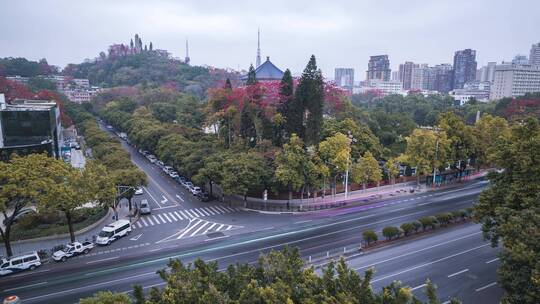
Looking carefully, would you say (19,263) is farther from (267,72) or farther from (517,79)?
(517,79)

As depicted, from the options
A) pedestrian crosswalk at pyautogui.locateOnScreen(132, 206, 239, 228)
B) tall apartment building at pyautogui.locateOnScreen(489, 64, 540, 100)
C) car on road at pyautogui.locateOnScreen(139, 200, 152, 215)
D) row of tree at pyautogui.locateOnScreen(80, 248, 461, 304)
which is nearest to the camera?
row of tree at pyautogui.locateOnScreen(80, 248, 461, 304)

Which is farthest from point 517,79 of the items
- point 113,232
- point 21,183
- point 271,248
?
point 21,183

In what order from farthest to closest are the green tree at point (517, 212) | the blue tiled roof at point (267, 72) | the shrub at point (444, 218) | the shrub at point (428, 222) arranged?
the blue tiled roof at point (267, 72) → the shrub at point (444, 218) → the shrub at point (428, 222) → the green tree at point (517, 212)

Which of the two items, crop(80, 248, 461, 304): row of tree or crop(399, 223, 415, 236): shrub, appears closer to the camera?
crop(80, 248, 461, 304): row of tree

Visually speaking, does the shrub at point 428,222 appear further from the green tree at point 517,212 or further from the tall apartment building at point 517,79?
the tall apartment building at point 517,79

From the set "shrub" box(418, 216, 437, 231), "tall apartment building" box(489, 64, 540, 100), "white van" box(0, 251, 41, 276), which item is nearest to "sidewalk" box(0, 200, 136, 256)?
"white van" box(0, 251, 41, 276)

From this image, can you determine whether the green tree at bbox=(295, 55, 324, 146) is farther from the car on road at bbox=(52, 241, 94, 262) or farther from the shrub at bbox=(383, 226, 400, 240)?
the car on road at bbox=(52, 241, 94, 262)

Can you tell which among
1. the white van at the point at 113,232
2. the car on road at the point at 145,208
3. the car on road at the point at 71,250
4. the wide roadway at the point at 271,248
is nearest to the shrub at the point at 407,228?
the wide roadway at the point at 271,248

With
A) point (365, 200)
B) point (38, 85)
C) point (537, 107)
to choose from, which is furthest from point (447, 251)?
point (38, 85)
